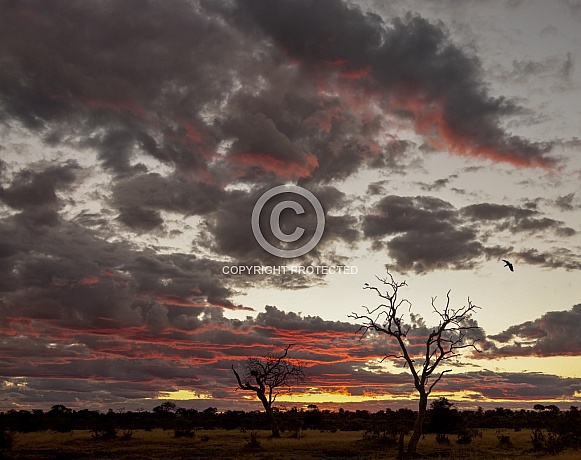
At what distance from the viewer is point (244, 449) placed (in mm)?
42844

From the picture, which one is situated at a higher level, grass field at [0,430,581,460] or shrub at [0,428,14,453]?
shrub at [0,428,14,453]

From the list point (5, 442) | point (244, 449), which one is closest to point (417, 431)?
point (244, 449)

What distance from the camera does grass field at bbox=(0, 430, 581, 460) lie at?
3872 cm

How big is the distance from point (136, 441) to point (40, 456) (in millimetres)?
11320

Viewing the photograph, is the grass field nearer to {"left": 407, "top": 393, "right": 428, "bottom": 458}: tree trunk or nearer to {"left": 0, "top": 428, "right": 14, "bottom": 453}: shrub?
{"left": 0, "top": 428, "right": 14, "bottom": 453}: shrub

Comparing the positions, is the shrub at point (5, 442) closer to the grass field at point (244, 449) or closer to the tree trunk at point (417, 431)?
the grass field at point (244, 449)

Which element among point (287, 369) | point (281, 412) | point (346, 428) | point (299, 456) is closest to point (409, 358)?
point (299, 456)

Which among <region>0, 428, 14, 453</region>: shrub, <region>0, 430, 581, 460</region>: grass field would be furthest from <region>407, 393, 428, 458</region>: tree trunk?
<region>0, 428, 14, 453</region>: shrub

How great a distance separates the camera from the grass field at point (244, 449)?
3872cm

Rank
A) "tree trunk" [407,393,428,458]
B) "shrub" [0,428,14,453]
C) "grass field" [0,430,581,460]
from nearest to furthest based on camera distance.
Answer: "tree trunk" [407,393,428,458] < "shrub" [0,428,14,453] < "grass field" [0,430,581,460]

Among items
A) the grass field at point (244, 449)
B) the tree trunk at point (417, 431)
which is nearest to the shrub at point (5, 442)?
the grass field at point (244, 449)

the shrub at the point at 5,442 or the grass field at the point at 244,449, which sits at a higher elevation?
the shrub at the point at 5,442

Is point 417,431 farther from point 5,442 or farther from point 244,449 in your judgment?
point 5,442

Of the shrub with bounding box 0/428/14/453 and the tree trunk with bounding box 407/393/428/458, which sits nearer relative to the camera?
the tree trunk with bounding box 407/393/428/458
